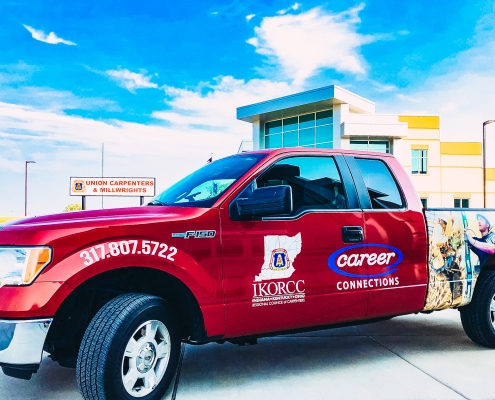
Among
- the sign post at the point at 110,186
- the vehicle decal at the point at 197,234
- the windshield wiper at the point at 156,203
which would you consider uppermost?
the sign post at the point at 110,186

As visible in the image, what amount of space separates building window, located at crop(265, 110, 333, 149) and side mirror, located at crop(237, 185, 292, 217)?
99.7 feet

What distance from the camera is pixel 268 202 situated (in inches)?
137

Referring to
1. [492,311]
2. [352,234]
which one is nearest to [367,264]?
[352,234]

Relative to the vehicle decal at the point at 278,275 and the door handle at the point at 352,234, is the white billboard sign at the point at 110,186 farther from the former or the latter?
the vehicle decal at the point at 278,275

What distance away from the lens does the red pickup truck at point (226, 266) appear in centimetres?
313

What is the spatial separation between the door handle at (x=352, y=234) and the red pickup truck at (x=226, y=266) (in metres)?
0.01

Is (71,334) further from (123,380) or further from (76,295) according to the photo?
(123,380)

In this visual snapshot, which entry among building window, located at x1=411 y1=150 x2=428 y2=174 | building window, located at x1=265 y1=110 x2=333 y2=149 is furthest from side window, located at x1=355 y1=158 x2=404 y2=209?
building window, located at x1=411 y1=150 x2=428 y2=174

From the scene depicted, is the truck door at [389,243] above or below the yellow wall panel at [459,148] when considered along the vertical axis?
below

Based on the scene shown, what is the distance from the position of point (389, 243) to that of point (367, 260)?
299 millimetres

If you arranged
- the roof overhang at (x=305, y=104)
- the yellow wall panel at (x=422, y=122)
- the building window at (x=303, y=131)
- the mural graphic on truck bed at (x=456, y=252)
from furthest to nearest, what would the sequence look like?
the yellow wall panel at (x=422, y=122) → the building window at (x=303, y=131) → the roof overhang at (x=305, y=104) → the mural graphic on truck bed at (x=456, y=252)

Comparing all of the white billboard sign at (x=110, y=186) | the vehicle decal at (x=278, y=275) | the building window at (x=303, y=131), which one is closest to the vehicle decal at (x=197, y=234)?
the vehicle decal at (x=278, y=275)

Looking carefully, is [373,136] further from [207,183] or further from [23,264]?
[23,264]

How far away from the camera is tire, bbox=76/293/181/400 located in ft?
10.3
